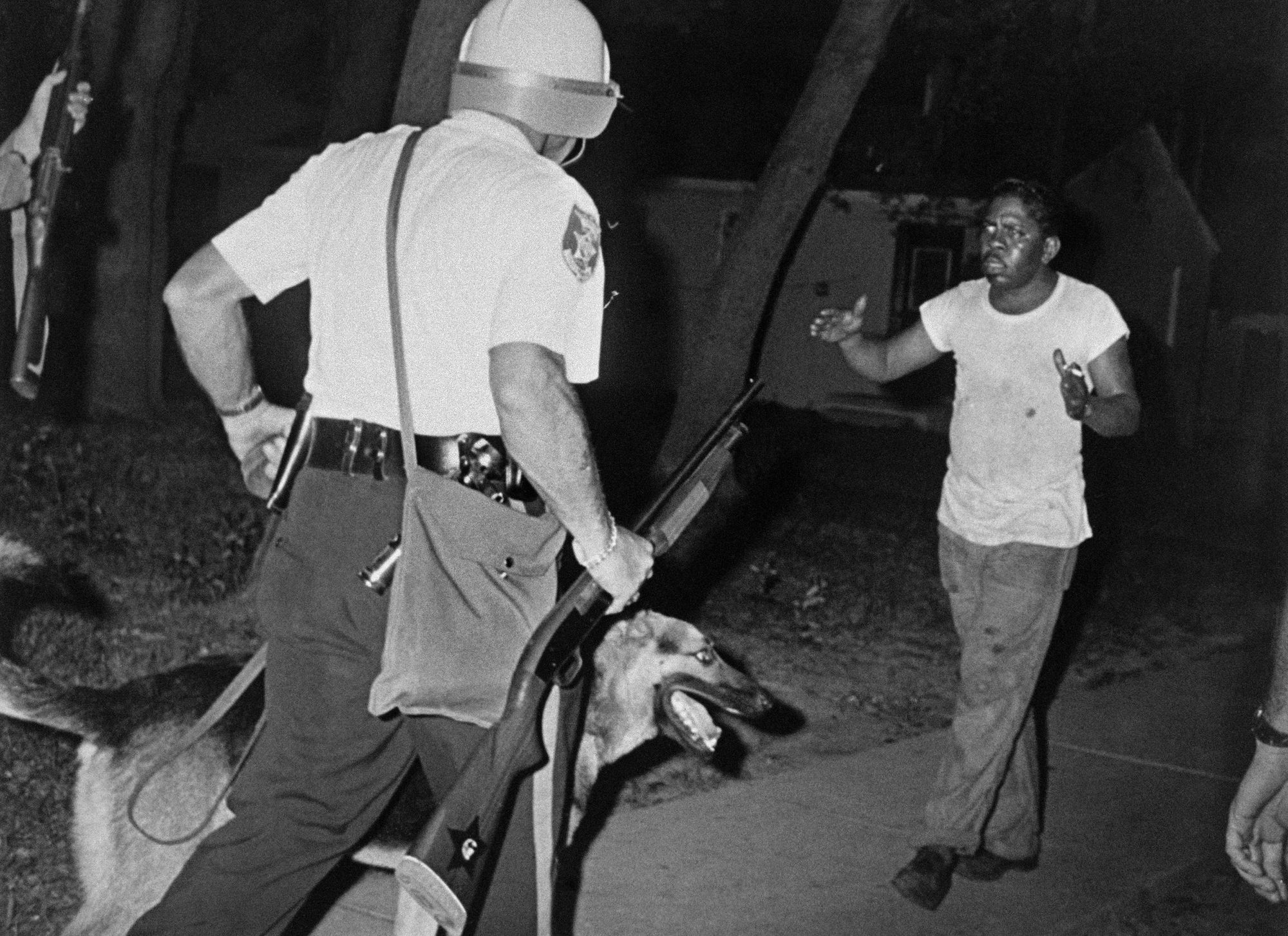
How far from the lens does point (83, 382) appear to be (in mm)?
14562

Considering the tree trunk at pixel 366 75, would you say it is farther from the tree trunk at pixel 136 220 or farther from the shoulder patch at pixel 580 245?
the shoulder patch at pixel 580 245

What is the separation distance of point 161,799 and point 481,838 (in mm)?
Result: 1069

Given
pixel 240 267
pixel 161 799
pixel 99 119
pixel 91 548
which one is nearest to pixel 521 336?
pixel 240 267

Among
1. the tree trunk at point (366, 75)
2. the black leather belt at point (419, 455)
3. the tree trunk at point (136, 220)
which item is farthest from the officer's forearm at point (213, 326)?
the tree trunk at point (136, 220)

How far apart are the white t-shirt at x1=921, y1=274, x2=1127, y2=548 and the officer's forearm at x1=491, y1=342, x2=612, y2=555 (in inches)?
89.4

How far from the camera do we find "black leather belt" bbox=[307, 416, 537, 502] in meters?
3.27

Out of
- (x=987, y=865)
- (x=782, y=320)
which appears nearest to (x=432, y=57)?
(x=987, y=865)

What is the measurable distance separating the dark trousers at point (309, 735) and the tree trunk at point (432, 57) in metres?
4.48

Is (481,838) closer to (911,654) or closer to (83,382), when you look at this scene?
(911,654)

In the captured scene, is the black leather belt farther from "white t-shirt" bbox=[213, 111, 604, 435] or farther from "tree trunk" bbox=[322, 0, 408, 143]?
"tree trunk" bbox=[322, 0, 408, 143]

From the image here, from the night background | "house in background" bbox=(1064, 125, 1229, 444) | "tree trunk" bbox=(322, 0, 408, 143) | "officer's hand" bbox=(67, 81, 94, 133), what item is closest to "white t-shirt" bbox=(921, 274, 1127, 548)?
the night background

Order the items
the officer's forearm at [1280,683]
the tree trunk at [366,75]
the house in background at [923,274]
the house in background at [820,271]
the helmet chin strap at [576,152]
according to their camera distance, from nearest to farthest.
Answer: the officer's forearm at [1280,683] < the helmet chin strap at [576,152] < the tree trunk at [366,75] < the house in background at [923,274] < the house in background at [820,271]

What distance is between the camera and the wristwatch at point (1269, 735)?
282 centimetres

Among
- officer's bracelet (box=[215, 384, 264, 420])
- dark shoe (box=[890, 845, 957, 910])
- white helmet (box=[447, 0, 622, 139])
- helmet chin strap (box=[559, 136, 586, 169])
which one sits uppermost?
white helmet (box=[447, 0, 622, 139])
